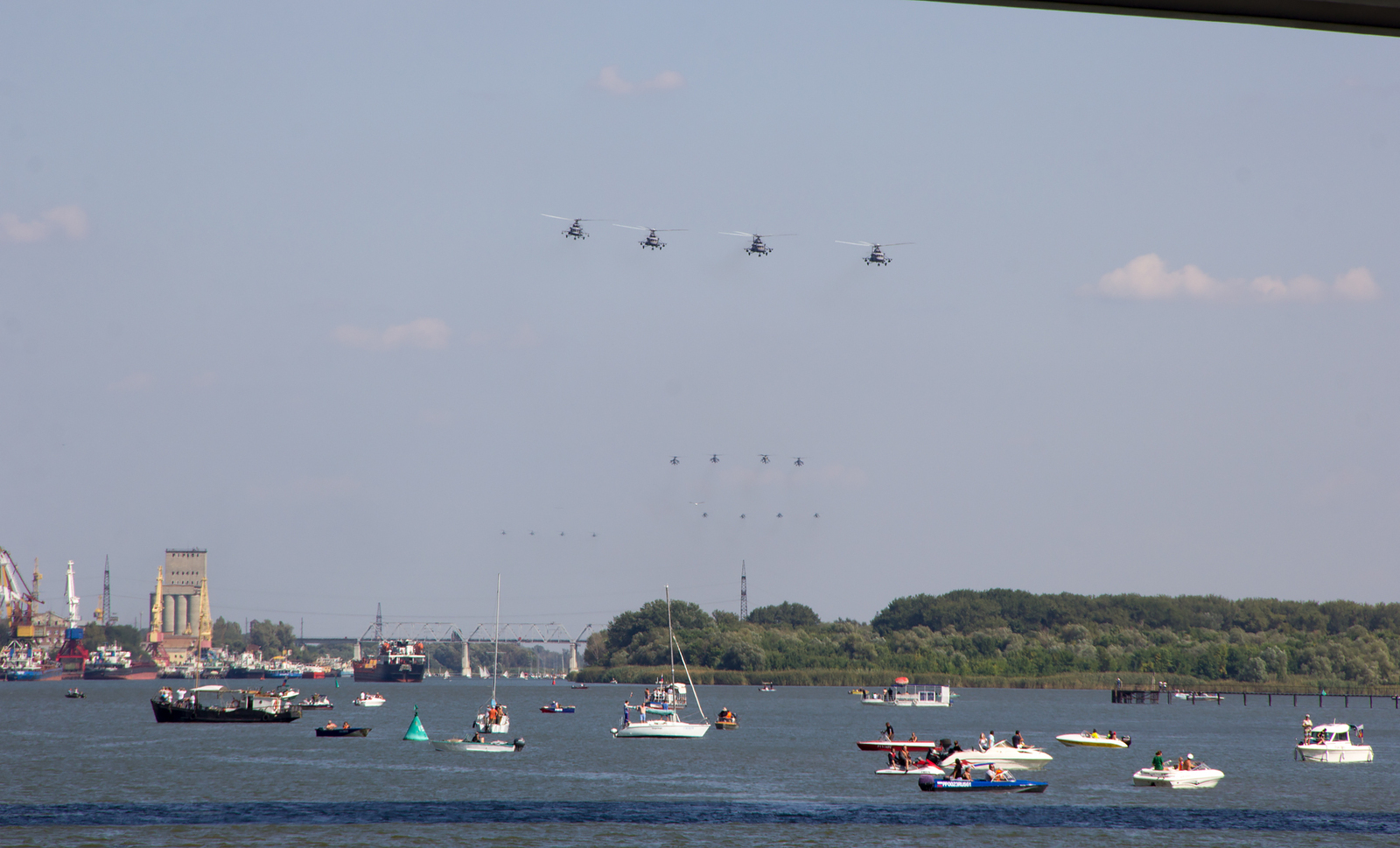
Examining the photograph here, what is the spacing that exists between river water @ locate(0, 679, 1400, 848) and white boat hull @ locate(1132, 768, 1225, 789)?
1.01 meters

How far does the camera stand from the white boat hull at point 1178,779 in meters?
80.9

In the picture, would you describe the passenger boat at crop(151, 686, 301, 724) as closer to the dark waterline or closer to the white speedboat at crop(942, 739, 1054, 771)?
the dark waterline

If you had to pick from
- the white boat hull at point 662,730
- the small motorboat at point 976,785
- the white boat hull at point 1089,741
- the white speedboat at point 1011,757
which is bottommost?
the white boat hull at point 1089,741

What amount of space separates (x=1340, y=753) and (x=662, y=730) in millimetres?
51949

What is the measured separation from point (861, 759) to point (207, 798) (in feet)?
151

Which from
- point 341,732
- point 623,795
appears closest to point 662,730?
point 341,732

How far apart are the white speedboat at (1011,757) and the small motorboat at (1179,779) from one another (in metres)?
6.19

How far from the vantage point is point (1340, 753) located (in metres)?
99.8

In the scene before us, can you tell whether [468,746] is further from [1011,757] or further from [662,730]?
[1011,757]

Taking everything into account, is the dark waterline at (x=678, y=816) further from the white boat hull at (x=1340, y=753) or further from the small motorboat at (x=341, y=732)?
the small motorboat at (x=341, y=732)

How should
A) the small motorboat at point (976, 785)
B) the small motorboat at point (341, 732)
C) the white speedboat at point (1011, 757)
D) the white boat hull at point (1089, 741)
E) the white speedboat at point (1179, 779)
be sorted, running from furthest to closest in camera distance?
1. the small motorboat at point (341, 732)
2. the white boat hull at point (1089, 741)
3. the white speedboat at point (1011, 757)
4. the white speedboat at point (1179, 779)
5. the small motorboat at point (976, 785)

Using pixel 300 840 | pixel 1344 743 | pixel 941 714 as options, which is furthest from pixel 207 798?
pixel 941 714

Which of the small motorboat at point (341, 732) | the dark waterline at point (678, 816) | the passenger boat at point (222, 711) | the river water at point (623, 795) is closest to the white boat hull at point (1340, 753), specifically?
the river water at point (623, 795)

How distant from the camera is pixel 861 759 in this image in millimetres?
97750
